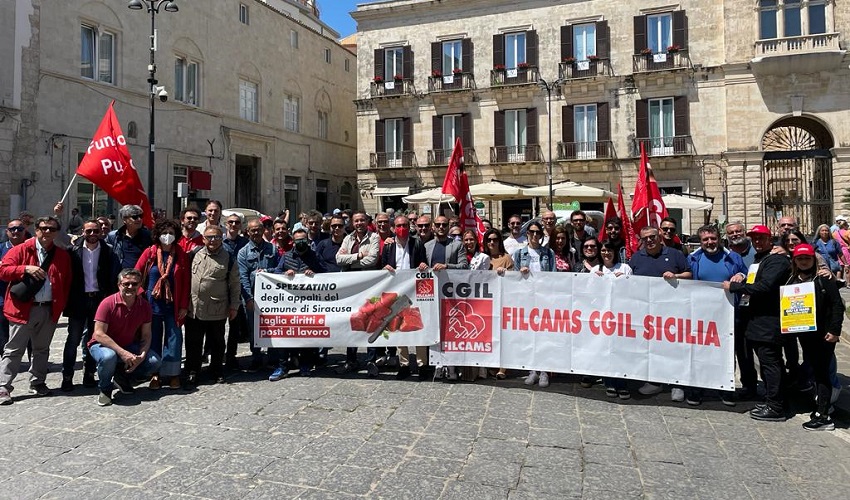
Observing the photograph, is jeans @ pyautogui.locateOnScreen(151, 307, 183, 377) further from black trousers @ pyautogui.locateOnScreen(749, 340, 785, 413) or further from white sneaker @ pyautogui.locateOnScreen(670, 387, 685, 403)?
black trousers @ pyautogui.locateOnScreen(749, 340, 785, 413)

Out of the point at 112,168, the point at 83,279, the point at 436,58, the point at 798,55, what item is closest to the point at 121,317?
the point at 83,279

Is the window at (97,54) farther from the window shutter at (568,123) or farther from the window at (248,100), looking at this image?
the window shutter at (568,123)

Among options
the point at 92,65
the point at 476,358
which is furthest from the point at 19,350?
the point at 92,65

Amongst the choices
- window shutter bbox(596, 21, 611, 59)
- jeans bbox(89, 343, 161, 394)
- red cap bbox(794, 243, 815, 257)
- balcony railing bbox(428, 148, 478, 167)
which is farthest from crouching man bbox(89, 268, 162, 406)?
window shutter bbox(596, 21, 611, 59)

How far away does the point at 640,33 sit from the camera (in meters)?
25.4

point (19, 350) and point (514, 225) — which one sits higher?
point (514, 225)

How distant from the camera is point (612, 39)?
2589cm

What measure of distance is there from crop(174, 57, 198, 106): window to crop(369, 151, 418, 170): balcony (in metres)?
9.00

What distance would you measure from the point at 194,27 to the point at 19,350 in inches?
877

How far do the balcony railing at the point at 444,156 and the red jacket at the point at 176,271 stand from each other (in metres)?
22.7

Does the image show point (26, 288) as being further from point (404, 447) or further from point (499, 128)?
point (499, 128)

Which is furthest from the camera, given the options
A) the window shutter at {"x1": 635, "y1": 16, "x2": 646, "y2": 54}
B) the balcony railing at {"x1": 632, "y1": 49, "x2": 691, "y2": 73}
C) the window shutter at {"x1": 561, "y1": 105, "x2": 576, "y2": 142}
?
the window shutter at {"x1": 561, "y1": 105, "x2": 576, "y2": 142}

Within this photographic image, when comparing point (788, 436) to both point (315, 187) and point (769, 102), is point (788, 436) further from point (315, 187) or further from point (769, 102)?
point (315, 187)

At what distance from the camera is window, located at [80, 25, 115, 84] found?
68.1 ft
